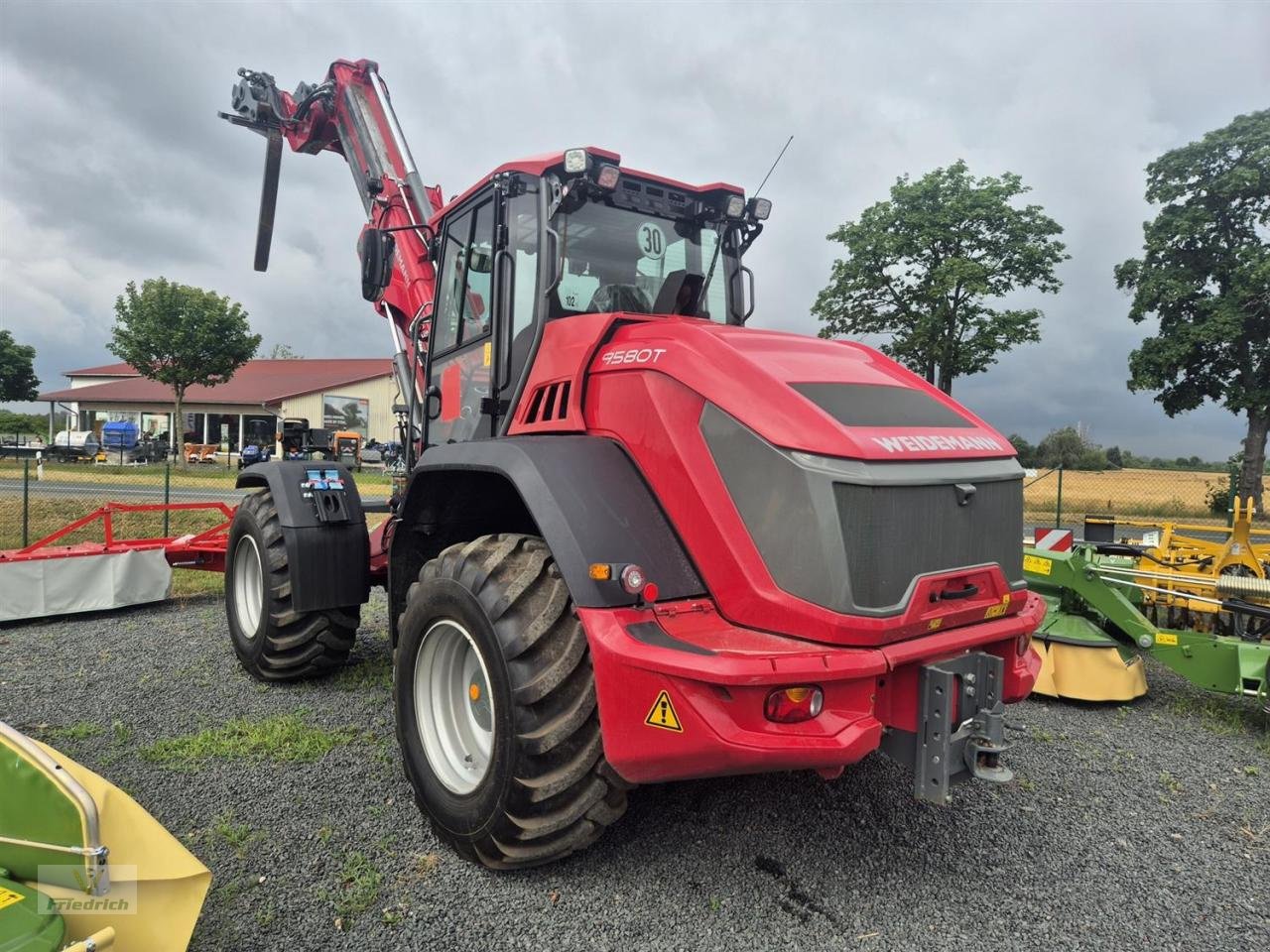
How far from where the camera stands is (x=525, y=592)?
286cm

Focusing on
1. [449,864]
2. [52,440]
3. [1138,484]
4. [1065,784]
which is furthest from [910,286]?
[52,440]

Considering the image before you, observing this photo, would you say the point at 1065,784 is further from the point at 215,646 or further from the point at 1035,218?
the point at 1035,218

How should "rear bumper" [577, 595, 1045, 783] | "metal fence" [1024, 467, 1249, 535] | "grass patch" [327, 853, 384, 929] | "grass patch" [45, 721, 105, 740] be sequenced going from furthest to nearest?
1. "metal fence" [1024, 467, 1249, 535]
2. "grass patch" [45, 721, 105, 740]
3. "grass patch" [327, 853, 384, 929]
4. "rear bumper" [577, 595, 1045, 783]

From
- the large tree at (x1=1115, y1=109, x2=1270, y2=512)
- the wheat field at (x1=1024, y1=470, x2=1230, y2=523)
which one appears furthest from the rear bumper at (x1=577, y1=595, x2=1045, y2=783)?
the large tree at (x1=1115, y1=109, x2=1270, y2=512)

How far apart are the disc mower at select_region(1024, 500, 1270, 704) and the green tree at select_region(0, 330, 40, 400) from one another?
57604 mm

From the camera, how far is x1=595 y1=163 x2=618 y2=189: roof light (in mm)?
3662

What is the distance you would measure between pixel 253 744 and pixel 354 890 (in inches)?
61.9

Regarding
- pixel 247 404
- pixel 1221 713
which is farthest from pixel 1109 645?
pixel 247 404

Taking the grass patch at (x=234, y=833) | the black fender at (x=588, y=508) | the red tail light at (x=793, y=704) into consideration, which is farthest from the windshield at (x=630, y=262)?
the grass patch at (x=234, y=833)

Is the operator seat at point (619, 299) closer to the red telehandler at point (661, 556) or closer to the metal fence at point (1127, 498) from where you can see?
the red telehandler at point (661, 556)

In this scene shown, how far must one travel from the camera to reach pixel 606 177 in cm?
367

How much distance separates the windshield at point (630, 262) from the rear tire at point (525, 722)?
1342mm

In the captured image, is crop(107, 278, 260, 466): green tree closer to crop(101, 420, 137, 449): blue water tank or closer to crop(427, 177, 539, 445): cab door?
crop(101, 420, 137, 449): blue water tank

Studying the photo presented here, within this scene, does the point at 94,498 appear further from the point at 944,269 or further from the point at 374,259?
the point at 944,269
